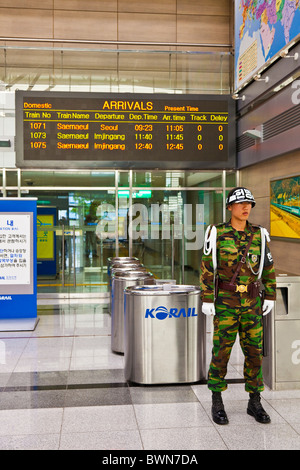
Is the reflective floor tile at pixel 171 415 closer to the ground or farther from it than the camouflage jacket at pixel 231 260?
closer to the ground

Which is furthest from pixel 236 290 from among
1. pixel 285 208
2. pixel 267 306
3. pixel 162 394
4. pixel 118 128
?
pixel 118 128

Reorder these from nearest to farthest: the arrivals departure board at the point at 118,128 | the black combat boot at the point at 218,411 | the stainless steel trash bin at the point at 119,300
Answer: the black combat boot at the point at 218,411 → the stainless steel trash bin at the point at 119,300 → the arrivals departure board at the point at 118,128

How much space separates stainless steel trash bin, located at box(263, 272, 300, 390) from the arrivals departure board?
5.67 meters

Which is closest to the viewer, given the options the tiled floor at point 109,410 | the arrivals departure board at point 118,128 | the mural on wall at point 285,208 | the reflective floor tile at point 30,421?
the tiled floor at point 109,410

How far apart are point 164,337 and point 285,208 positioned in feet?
13.3

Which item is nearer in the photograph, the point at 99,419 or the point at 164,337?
the point at 99,419

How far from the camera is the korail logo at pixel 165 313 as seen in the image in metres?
5.25

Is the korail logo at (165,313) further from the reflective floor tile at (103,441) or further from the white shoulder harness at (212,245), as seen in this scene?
the reflective floor tile at (103,441)

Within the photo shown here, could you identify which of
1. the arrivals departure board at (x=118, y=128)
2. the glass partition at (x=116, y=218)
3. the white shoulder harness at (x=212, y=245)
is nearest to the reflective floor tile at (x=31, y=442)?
the white shoulder harness at (x=212, y=245)

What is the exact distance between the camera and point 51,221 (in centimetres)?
1163

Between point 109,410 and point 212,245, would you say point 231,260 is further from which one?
point 109,410

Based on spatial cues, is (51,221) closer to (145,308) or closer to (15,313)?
(15,313)

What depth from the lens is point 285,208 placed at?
8516 millimetres
